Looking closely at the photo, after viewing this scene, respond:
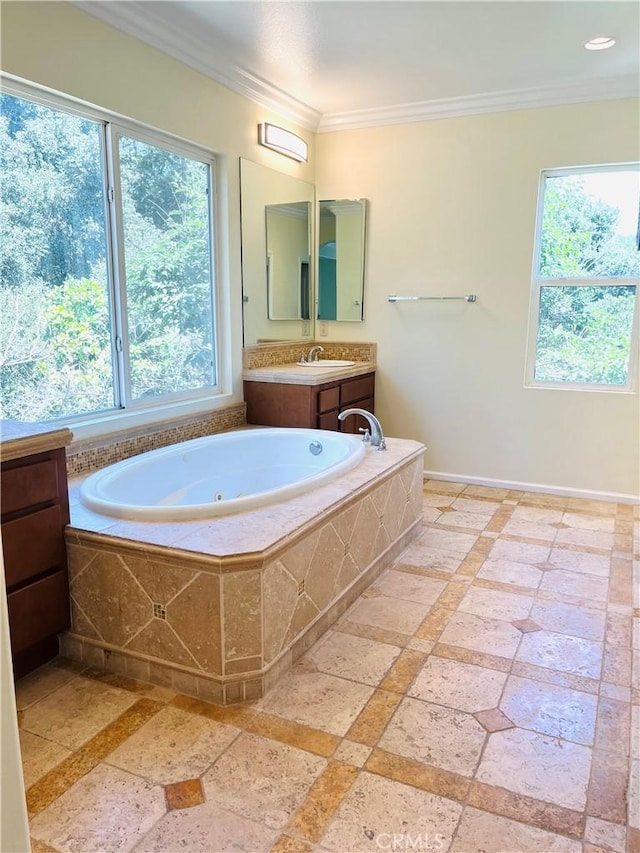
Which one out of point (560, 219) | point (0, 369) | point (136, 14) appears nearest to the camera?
point (0, 369)

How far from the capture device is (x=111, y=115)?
2.85 meters

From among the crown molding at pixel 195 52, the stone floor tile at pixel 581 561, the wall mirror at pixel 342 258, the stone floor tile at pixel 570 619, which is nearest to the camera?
the stone floor tile at pixel 570 619

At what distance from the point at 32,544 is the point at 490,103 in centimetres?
375

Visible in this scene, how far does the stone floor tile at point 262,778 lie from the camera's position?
1541 millimetres

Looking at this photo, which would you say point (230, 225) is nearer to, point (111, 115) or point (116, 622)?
point (111, 115)

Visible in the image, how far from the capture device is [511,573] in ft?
9.83

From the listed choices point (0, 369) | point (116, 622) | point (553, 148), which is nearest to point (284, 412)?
point (0, 369)

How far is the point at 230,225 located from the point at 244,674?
2.68m

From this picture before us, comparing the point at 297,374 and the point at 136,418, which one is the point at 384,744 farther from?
the point at 297,374

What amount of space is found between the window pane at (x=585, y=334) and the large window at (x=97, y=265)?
7.34ft

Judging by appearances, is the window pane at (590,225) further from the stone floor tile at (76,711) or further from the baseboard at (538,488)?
the stone floor tile at (76,711)

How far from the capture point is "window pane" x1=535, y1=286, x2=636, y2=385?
3.96 m

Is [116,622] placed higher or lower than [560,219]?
lower

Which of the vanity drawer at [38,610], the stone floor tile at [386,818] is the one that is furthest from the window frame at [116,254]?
the stone floor tile at [386,818]
